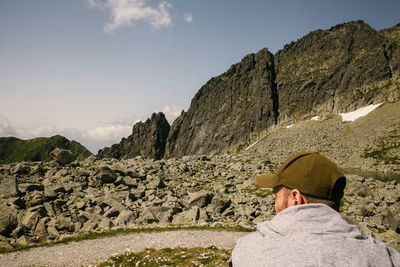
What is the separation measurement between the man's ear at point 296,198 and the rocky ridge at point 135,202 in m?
20.1

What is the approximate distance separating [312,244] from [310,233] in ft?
0.51

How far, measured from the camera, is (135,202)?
109 ft

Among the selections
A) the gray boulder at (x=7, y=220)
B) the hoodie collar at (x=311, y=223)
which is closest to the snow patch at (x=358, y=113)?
the gray boulder at (x=7, y=220)

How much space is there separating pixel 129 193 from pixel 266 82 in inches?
7297

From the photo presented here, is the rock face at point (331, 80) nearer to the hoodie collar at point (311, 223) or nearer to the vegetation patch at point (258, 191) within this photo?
the vegetation patch at point (258, 191)

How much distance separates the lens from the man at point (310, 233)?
2777 millimetres

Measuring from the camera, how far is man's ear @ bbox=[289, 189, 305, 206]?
3.73 m

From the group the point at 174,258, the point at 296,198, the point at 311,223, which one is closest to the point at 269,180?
the point at 296,198

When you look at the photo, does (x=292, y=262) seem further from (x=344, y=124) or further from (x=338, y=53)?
(x=338, y=53)

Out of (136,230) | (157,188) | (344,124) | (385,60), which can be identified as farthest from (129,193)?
(385,60)

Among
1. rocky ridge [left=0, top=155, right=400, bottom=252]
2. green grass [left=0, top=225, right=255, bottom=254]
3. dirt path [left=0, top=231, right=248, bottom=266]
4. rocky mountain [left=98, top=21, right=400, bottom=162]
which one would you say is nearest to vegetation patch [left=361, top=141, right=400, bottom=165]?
rocky mountain [left=98, top=21, right=400, bottom=162]

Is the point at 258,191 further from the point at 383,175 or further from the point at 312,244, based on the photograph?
the point at 383,175

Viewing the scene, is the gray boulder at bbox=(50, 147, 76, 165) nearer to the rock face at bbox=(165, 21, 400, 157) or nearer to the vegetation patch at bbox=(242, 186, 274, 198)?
the vegetation patch at bbox=(242, 186, 274, 198)

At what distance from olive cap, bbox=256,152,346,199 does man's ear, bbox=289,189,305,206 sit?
0.10 metres
